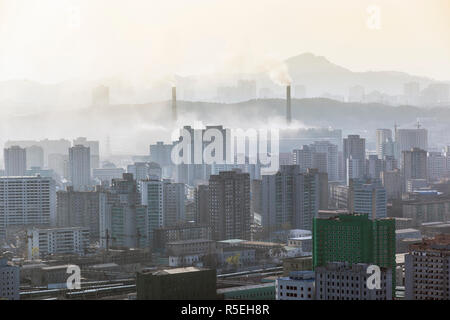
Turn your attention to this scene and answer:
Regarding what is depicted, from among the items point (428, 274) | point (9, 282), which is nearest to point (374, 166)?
point (428, 274)

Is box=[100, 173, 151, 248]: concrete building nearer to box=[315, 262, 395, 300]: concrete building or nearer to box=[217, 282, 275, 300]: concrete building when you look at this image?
box=[217, 282, 275, 300]: concrete building

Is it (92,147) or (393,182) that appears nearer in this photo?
(92,147)

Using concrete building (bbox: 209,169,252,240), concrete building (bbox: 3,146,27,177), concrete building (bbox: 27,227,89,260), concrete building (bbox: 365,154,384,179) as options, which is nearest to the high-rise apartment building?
concrete building (bbox: 27,227,89,260)

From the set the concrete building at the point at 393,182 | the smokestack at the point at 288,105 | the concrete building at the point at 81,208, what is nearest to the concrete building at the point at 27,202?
Result: the concrete building at the point at 81,208

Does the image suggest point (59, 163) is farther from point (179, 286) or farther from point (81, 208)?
point (179, 286)

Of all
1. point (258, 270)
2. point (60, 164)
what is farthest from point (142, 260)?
point (60, 164)

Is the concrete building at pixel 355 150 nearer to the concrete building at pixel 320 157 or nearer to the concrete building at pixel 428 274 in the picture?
the concrete building at pixel 320 157
